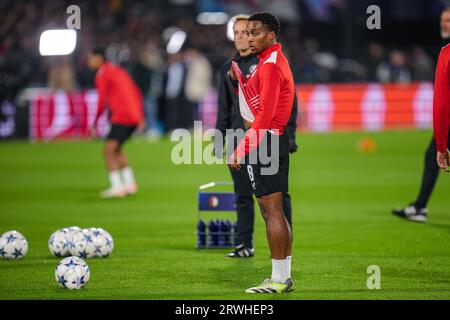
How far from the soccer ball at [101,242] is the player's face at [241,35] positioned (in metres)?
2.60

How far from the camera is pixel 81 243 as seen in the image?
11.5 metres

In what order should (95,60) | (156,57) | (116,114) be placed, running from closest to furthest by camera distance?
(95,60), (116,114), (156,57)

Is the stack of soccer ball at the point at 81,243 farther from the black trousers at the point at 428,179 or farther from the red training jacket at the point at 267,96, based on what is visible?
the black trousers at the point at 428,179

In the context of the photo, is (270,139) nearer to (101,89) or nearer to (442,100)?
(442,100)

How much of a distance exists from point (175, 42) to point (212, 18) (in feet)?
22.8

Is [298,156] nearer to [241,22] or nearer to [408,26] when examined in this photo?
[241,22]

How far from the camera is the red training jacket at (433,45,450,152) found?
9852 millimetres

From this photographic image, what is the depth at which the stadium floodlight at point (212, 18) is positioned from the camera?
3856cm

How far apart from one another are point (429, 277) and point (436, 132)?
1.53 m

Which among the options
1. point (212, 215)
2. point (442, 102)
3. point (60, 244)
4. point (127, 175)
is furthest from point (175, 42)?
point (442, 102)

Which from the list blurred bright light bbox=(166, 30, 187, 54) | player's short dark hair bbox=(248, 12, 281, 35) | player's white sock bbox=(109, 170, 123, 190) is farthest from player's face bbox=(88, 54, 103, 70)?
blurred bright light bbox=(166, 30, 187, 54)

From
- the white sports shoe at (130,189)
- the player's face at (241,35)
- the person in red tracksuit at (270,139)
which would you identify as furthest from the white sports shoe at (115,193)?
the person in red tracksuit at (270,139)

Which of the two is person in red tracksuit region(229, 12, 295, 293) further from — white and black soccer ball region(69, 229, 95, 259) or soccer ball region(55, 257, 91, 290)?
white and black soccer ball region(69, 229, 95, 259)

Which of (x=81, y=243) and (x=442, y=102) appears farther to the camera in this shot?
(x=81, y=243)
